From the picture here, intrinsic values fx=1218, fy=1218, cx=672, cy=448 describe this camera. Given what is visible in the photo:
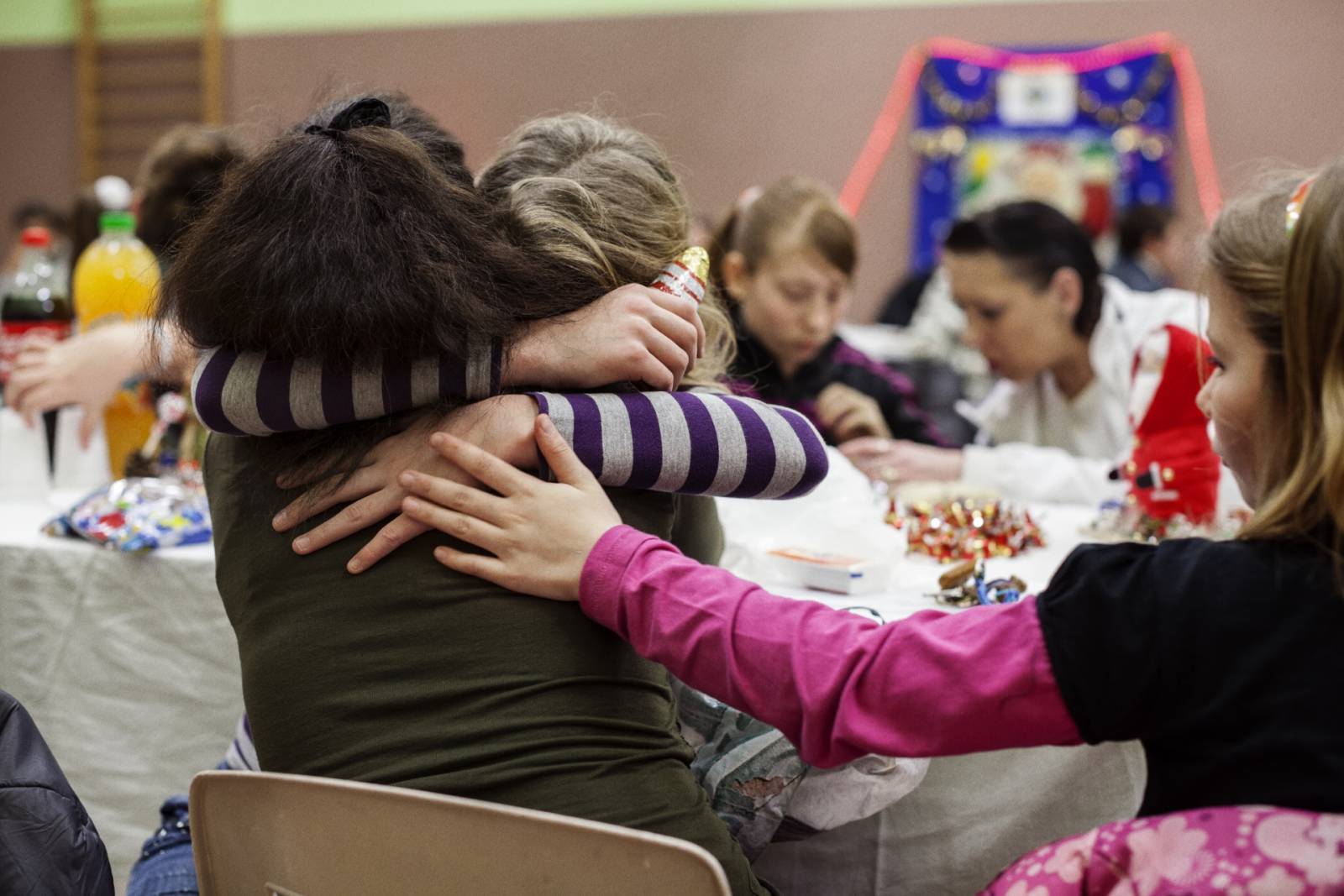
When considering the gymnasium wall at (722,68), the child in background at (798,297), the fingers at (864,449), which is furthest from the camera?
the gymnasium wall at (722,68)

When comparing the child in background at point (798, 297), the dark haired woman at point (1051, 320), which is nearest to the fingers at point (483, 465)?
Answer: the child in background at point (798, 297)

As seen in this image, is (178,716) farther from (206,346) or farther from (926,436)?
(926,436)

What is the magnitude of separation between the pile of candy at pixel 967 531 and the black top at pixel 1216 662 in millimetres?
742

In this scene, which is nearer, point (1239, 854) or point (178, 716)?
point (1239, 854)

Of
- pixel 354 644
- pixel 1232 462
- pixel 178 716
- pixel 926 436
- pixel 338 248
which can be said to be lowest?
pixel 178 716

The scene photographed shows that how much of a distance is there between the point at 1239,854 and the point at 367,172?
0.70 m

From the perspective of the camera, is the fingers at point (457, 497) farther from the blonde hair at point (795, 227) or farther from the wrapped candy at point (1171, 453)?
the blonde hair at point (795, 227)

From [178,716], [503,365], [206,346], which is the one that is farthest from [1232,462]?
[178,716]

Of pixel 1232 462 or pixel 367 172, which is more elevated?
pixel 367 172

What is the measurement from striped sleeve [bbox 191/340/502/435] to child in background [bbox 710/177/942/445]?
133 centimetres

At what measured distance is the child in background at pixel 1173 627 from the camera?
2.26ft

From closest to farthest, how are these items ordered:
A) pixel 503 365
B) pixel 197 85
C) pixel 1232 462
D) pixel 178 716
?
pixel 1232 462 → pixel 503 365 → pixel 178 716 → pixel 197 85

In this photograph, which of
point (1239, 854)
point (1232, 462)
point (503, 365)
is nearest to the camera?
point (1239, 854)

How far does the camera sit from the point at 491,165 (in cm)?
113
